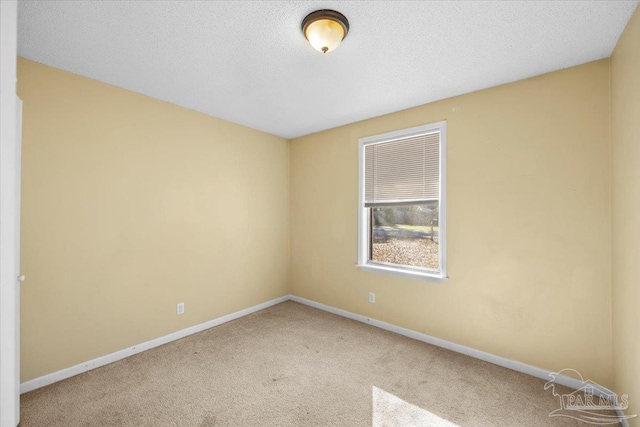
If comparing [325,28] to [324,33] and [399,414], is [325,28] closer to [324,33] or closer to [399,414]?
[324,33]

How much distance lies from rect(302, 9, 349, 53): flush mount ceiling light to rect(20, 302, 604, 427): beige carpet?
257cm

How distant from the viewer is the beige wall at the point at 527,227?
2.26 m


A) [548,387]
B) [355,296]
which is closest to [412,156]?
[355,296]

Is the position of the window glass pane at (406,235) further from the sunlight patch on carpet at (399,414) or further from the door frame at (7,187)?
the door frame at (7,187)

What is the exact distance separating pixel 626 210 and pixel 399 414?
2078 mm

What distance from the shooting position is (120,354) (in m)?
2.75

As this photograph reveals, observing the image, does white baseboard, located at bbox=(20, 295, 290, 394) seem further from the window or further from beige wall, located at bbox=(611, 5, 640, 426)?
beige wall, located at bbox=(611, 5, 640, 426)

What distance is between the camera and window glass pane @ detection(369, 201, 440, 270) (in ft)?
10.5

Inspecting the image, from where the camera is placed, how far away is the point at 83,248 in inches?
100

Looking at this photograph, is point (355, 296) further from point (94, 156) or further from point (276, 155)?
point (94, 156)

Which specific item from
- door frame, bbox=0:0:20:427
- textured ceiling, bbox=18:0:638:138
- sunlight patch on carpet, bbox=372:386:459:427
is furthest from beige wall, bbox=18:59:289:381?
sunlight patch on carpet, bbox=372:386:459:427

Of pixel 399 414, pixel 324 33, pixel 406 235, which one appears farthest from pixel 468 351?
pixel 324 33

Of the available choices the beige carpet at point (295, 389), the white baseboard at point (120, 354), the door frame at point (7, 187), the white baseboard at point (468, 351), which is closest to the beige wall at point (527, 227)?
the white baseboard at point (468, 351)

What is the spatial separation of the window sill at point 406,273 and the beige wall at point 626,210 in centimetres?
130
